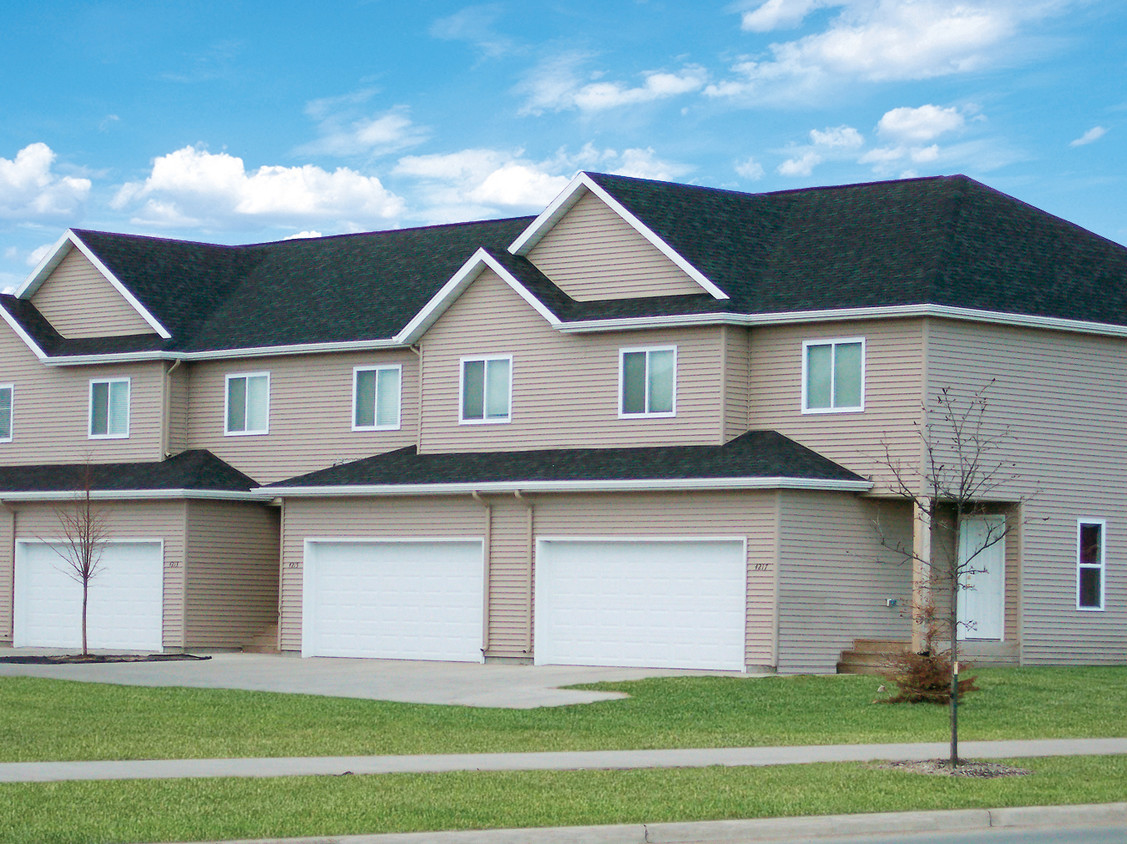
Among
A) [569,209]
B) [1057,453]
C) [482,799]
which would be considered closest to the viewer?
[482,799]

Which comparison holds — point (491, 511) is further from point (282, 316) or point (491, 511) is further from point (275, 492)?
point (282, 316)

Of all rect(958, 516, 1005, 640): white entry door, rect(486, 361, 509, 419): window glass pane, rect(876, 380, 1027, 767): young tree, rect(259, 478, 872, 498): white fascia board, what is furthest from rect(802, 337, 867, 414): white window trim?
rect(486, 361, 509, 419): window glass pane

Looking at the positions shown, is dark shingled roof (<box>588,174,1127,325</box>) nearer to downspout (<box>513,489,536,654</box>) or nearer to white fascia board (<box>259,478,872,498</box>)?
white fascia board (<box>259,478,872,498</box>)

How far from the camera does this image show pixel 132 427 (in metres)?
36.7

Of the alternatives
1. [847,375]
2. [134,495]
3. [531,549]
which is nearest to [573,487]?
[531,549]

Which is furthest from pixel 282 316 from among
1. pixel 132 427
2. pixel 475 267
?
pixel 475 267

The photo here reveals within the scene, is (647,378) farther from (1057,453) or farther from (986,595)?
(1057,453)

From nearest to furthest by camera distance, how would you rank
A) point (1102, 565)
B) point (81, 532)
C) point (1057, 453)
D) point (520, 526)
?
point (1057, 453), point (520, 526), point (1102, 565), point (81, 532)

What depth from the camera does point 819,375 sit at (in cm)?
2938

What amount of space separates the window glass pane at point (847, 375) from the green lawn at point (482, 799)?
13.5m

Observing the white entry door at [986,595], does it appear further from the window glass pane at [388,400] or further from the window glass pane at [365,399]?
the window glass pane at [365,399]

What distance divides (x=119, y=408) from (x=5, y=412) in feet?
11.2

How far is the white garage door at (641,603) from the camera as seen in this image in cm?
2803

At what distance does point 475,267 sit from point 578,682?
376 inches
